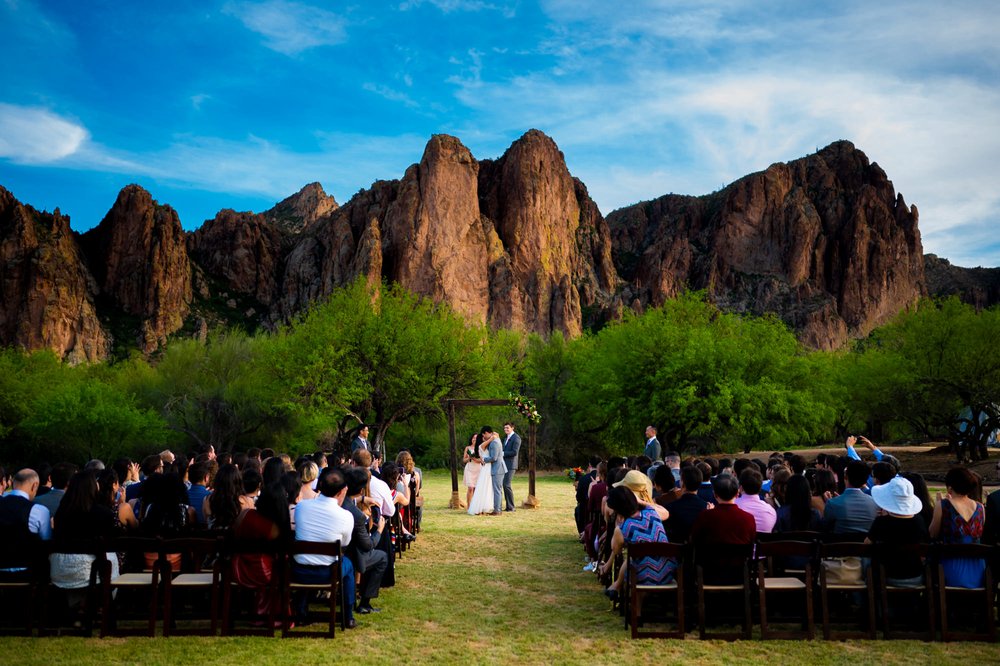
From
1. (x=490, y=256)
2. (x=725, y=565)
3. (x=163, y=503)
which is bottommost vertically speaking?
(x=725, y=565)

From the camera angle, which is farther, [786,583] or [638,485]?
[638,485]

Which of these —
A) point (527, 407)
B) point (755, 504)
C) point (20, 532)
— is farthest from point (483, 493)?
point (20, 532)

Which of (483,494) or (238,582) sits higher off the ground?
(238,582)

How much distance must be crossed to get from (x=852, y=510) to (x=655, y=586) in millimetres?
2681

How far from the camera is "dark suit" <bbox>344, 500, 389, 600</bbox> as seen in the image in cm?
870

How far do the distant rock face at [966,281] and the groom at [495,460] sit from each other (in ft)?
620

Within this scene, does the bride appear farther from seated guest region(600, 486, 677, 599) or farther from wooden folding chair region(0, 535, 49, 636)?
wooden folding chair region(0, 535, 49, 636)

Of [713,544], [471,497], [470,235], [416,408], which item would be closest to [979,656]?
[713,544]

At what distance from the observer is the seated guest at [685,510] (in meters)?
8.86

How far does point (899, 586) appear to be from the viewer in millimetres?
8031

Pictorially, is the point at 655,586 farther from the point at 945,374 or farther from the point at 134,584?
the point at 945,374

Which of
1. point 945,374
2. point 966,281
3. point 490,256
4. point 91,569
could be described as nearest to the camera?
point 91,569

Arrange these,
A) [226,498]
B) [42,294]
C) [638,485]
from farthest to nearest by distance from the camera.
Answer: [42,294] → [226,498] → [638,485]

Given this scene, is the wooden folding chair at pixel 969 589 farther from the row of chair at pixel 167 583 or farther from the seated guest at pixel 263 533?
the seated guest at pixel 263 533
